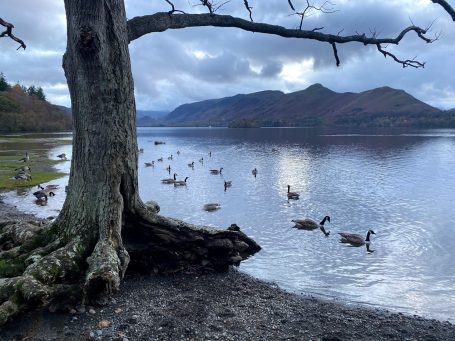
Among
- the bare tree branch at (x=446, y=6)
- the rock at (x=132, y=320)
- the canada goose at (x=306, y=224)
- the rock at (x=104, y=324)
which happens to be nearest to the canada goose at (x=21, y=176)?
the canada goose at (x=306, y=224)

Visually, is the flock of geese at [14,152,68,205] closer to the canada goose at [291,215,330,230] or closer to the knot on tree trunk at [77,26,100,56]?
the canada goose at [291,215,330,230]

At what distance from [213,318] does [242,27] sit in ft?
26.9

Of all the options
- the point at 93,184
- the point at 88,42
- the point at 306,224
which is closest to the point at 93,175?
the point at 93,184

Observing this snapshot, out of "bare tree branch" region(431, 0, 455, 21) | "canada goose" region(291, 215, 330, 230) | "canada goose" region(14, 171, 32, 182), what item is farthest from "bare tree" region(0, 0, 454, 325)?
"canada goose" region(14, 171, 32, 182)

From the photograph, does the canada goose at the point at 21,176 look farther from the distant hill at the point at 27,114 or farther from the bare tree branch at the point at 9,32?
the distant hill at the point at 27,114

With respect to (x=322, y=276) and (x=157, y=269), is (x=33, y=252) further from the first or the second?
(x=322, y=276)

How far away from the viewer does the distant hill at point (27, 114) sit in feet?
440

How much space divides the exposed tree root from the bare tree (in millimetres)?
24

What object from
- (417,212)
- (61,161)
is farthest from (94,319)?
(61,161)

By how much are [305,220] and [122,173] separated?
1711cm

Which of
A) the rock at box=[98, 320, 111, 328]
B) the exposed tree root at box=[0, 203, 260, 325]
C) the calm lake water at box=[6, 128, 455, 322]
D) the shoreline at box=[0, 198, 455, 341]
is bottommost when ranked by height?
the calm lake water at box=[6, 128, 455, 322]

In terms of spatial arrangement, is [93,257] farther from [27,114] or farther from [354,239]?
[27,114]

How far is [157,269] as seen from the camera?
12.8 m

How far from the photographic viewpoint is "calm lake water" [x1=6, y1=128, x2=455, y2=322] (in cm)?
1642
